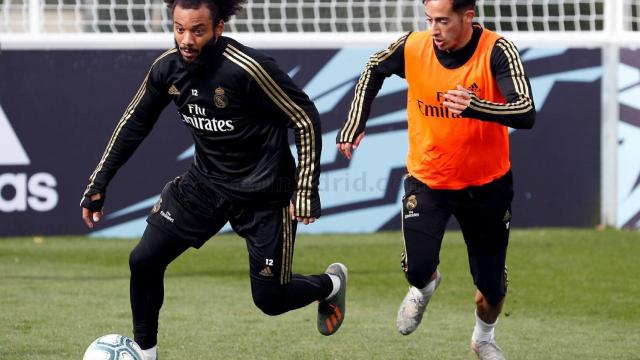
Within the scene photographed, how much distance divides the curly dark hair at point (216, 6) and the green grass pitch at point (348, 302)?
2.12 metres

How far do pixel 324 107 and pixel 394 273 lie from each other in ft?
9.35

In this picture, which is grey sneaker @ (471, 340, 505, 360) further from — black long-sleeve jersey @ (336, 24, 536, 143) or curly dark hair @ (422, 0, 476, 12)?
curly dark hair @ (422, 0, 476, 12)

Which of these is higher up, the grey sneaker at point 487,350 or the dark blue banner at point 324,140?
the grey sneaker at point 487,350

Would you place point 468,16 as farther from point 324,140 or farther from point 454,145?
→ point 324,140

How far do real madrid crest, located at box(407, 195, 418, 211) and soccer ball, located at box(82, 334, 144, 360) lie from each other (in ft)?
6.06

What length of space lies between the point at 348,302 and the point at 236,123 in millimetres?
3457

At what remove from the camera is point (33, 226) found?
44.6ft

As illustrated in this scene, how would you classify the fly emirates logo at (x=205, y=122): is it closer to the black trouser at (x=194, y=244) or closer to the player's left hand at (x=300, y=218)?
the black trouser at (x=194, y=244)

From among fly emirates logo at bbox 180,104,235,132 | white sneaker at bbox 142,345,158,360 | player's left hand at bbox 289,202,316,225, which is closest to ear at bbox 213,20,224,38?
fly emirates logo at bbox 180,104,235,132

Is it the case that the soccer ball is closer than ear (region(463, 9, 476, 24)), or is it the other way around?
the soccer ball

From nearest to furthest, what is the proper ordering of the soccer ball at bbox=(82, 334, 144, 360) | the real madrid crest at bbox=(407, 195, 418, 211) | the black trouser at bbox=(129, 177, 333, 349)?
1. the soccer ball at bbox=(82, 334, 144, 360)
2. the black trouser at bbox=(129, 177, 333, 349)
3. the real madrid crest at bbox=(407, 195, 418, 211)

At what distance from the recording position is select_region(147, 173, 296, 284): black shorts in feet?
23.0

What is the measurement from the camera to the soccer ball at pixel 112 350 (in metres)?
6.31

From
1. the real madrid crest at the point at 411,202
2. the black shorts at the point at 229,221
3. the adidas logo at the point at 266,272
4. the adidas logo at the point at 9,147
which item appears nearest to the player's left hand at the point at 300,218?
the black shorts at the point at 229,221
